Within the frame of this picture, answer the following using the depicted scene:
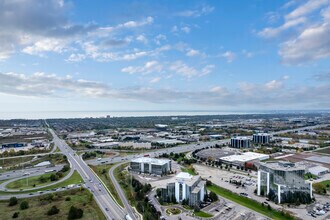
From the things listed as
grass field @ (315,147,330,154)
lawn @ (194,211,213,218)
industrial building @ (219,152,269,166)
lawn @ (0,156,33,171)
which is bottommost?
lawn @ (194,211,213,218)

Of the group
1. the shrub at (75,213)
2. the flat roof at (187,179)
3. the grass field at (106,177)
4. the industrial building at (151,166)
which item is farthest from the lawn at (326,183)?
the shrub at (75,213)

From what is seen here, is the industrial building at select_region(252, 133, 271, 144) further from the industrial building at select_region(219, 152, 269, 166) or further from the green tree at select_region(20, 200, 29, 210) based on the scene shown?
the green tree at select_region(20, 200, 29, 210)

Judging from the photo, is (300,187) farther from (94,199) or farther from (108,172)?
(108,172)

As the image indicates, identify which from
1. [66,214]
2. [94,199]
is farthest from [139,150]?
[66,214]

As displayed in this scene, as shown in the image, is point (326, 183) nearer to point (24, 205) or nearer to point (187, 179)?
point (187, 179)

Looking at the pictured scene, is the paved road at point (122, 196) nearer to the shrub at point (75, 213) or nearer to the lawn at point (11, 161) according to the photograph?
the shrub at point (75, 213)

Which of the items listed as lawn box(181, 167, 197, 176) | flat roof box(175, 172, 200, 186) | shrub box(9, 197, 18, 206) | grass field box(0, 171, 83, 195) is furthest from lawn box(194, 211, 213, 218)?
shrub box(9, 197, 18, 206)

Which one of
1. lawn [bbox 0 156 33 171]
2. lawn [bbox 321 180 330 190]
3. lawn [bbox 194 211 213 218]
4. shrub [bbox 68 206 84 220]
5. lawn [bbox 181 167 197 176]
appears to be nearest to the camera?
shrub [bbox 68 206 84 220]
